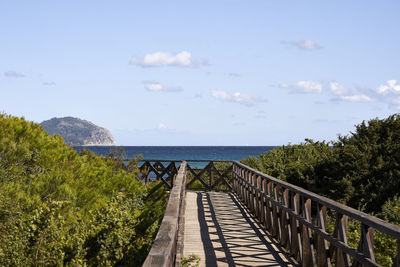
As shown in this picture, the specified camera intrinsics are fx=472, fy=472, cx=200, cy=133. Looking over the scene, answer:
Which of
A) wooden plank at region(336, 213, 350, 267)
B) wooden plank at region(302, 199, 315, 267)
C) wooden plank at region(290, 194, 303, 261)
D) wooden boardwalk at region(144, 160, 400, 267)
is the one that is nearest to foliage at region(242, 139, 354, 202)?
wooden boardwalk at region(144, 160, 400, 267)

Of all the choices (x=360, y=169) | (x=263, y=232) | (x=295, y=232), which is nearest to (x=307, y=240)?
(x=295, y=232)

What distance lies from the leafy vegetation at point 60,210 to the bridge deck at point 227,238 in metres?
0.88

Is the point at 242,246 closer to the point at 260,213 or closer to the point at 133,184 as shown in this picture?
the point at 260,213

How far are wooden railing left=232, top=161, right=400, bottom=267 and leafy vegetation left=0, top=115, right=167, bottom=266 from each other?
2.26m

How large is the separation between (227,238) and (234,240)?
0.23 metres

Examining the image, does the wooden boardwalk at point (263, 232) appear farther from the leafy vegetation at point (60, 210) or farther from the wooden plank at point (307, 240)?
the leafy vegetation at point (60, 210)

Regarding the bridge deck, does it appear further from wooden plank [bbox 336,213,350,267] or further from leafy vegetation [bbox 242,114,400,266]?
leafy vegetation [bbox 242,114,400,266]

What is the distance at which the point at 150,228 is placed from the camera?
812 cm

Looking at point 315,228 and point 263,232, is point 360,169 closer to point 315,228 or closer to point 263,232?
point 263,232

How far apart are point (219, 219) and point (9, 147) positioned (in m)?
5.33

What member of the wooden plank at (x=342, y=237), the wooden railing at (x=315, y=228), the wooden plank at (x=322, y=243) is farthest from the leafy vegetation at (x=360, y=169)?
the wooden plank at (x=342, y=237)

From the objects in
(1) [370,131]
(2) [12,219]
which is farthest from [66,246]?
(1) [370,131]

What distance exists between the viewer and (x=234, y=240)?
8812mm

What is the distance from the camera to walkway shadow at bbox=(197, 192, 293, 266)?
7.27 m
